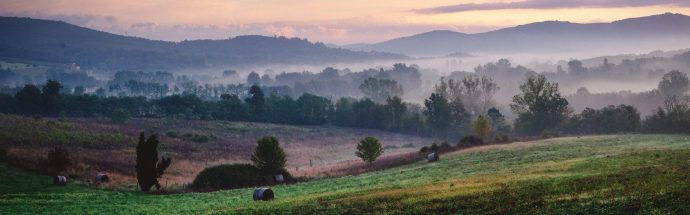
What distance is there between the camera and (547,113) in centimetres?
14900

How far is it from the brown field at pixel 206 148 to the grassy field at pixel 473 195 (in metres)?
12.1

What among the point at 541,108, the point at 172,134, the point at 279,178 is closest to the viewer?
the point at 279,178

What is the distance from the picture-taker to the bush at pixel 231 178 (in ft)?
217

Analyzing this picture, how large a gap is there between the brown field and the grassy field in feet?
39.7

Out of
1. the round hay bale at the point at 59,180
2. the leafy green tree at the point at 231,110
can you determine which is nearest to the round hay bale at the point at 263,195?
the round hay bale at the point at 59,180

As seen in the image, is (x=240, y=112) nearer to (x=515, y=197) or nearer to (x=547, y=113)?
(x=547, y=113)

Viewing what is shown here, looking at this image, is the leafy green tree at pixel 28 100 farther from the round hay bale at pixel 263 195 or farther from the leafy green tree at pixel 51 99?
the round hay bale at pixel 263 195

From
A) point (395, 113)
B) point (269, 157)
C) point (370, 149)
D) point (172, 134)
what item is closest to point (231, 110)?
point (395, 113)

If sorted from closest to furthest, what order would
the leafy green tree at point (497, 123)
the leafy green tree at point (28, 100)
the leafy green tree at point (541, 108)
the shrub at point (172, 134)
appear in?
the shrub at point (172, 134) → the leafy green tree at point (541, 108) → the leafy green tree at point (497, 123) → the leafy green tree at point (28, 100)

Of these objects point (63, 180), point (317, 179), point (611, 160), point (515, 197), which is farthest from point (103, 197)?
point (611, 160)

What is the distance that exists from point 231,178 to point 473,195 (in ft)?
127

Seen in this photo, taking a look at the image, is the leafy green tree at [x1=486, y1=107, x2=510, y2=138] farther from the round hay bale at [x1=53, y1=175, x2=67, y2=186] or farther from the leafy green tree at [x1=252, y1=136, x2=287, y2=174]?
the round hay bale at [x1=53, y1=175, x2=67, y2=186]

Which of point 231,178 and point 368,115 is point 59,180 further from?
point 368,115

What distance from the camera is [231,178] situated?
67688 mm
